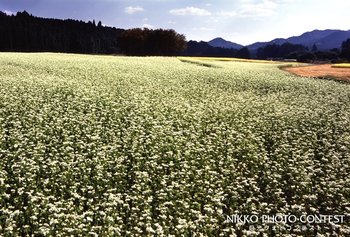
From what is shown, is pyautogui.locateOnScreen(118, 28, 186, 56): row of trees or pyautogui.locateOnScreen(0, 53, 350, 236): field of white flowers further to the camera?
pyautogui.locateOnScreen(118, 28, 186, 56): row of trees

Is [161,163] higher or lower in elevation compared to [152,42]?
lower

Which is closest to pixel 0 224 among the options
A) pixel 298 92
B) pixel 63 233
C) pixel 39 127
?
pixel 63 233

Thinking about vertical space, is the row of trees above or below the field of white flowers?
above

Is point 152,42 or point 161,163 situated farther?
point 152,42

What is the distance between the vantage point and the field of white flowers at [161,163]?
10094mm

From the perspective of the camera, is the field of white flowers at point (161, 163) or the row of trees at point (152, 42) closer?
the field of white flowers at point (161, 163)

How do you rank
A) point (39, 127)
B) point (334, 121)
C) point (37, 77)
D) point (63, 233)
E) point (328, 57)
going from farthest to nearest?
1. point (328, 57)
2. point (37, 77)
3. point (334, 121)
4. point (39, 127)
5. point (63, 233)

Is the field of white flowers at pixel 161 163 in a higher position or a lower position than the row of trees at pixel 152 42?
lower

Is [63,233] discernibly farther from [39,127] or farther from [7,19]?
[7,19]

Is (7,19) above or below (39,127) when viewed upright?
above

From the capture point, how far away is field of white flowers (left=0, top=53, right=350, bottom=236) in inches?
397

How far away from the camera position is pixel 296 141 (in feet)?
58.0

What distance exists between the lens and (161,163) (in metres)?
14.0

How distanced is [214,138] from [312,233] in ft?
25.7
